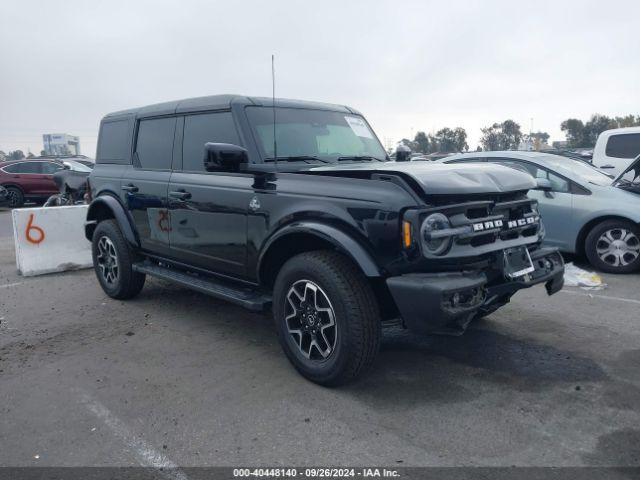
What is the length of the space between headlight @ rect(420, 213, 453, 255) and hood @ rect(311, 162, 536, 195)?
Result: 0.16m

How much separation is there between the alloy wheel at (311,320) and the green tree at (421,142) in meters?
64.3

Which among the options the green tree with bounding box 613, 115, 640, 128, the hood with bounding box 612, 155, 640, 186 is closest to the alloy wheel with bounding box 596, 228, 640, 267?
the hood with bounding box 612, 155, 640, 186

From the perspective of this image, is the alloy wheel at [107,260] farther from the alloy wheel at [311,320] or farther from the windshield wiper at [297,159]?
the alloy wheel at [311,320]

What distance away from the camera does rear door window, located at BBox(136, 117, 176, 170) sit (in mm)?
5020

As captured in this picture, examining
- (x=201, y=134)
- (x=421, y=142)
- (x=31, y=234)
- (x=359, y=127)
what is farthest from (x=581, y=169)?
(x=421, y=142)

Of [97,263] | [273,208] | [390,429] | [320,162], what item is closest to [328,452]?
[390,429]

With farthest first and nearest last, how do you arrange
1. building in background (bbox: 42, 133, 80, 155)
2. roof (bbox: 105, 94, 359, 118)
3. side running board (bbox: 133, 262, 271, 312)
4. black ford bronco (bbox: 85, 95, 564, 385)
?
building in background (bbox: 42, 133, 80, 155), roof (bbox: 105, 94, 359, 118), side running board (bbox: 133, 262, 271, 312), black ford bronco (bbox: 85, 95, 564, 385)

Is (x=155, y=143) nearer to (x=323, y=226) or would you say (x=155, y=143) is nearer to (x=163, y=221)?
(x=163, y=221)

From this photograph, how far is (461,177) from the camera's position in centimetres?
343

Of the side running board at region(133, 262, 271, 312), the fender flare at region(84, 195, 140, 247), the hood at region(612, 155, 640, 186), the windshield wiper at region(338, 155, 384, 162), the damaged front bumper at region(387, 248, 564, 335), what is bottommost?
the side running board at region(133, 262, 271, 312)

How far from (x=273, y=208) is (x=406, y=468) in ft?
6.42

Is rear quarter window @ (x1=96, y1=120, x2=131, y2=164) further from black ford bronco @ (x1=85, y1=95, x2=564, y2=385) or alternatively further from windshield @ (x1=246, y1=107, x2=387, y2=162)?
windshield @ (x1=246, y1=107, x2=387, y2=162)

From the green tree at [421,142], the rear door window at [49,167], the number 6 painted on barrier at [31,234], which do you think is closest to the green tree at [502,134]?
the green tree at [421,142]

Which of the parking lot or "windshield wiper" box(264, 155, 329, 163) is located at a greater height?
"windshield wiper" box(264, 155, 329, 163)
